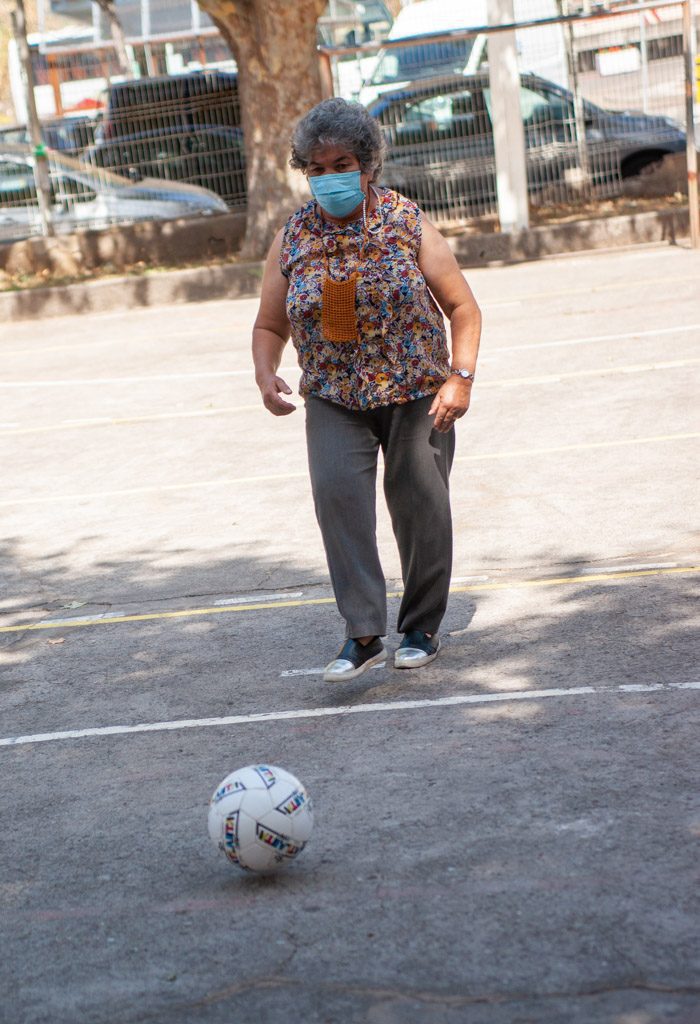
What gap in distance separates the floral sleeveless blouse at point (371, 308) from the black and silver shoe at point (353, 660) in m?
0.87

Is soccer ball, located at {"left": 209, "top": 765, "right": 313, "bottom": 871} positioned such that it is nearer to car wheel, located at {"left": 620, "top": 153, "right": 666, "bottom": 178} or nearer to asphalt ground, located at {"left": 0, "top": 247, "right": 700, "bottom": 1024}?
asphalt ground, located at {"left": 0, "top": 247, "right": 700, "bottom": 1024}

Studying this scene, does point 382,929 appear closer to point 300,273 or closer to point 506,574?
point 300,273

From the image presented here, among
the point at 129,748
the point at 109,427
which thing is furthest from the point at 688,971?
the point at 109,427

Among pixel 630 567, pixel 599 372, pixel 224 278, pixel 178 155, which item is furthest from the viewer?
pixel 178 155

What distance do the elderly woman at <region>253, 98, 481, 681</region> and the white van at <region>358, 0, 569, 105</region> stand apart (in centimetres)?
1287

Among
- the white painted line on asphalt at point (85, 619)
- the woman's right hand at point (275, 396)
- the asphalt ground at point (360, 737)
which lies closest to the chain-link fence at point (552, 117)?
the asphalt ground at point (360, 737)

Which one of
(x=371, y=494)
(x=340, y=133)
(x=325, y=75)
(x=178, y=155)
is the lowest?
(x=371, y=494)

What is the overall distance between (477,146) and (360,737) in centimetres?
1460

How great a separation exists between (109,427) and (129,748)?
6.38 meters

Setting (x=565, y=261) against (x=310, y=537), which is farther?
(x=565, y=261)

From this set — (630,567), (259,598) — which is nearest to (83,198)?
(259,598)

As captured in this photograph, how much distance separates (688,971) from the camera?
3.17m

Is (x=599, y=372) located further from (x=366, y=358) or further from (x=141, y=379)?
(x=366, y=358)

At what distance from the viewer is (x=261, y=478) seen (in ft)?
29.2
